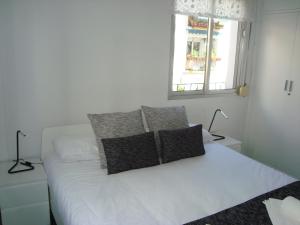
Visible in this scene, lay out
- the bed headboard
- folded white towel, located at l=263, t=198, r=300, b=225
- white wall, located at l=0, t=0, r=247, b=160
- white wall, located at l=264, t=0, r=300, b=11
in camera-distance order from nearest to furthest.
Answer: folded white towel, located at l=263, t=198, r=300, b=225, white wall, located at l=0, t=0, r=247, b=160, the bed headboard, white wall, located at l=264, t=0, r=300, b=11

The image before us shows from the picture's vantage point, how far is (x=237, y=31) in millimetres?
3605

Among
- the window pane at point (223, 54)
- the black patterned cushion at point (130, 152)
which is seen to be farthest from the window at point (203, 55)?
the black patterned cushion at point (130, 152)

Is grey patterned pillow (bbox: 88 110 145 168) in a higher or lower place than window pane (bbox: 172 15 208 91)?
lower

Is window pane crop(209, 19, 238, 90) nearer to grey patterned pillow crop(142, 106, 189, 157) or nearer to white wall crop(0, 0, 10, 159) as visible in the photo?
grey patterned pillow crop(142, 106, 189, 157)

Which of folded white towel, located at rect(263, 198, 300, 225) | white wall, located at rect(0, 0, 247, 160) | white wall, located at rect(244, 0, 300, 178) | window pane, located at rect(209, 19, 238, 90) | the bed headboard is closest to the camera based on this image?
folded white towel, located at rect(263, 198, 300, 225)

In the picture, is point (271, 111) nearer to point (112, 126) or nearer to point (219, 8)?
point (219, 8)

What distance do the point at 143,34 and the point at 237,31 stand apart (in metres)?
1.47

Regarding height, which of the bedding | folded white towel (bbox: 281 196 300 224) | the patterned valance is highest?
the patterned valance

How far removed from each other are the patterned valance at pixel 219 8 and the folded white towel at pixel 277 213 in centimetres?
216

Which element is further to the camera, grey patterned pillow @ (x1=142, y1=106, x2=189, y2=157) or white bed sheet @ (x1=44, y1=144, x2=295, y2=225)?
grey patterned pillow @ (x1=142, y1=106, x2=189, y2=157)

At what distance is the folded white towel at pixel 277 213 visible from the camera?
5.05 feet

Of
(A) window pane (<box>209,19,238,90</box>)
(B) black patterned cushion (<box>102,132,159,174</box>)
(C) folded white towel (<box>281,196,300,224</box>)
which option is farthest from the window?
(C) folded white towel (<box>281,196,300,224</box>)

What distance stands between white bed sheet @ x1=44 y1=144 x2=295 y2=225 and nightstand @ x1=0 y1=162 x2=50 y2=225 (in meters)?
0.11

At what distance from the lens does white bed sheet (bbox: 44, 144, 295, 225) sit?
1623 millimetres
